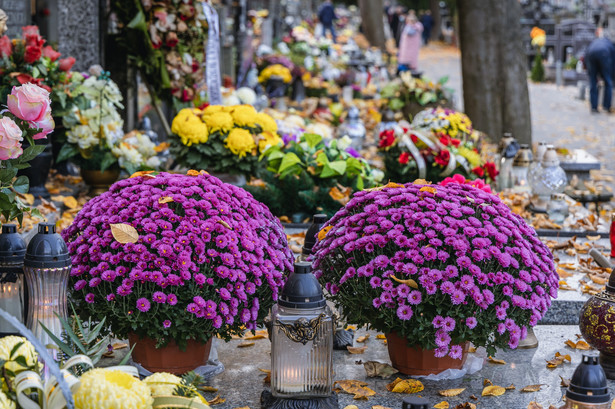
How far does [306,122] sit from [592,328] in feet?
24.4

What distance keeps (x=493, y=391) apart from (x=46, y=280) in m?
1.84

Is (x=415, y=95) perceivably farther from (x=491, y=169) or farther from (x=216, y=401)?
(x=216, y=401)

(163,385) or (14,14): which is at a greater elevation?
(14,14)

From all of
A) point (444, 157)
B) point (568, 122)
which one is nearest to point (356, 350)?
point (444, 157)

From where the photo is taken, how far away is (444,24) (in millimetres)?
57844

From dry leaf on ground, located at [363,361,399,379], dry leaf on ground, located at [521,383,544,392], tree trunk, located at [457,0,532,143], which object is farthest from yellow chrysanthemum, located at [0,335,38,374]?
tree trunk, located at [457,0,532,143]

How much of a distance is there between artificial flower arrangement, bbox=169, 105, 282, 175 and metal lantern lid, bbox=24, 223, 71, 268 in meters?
3.68

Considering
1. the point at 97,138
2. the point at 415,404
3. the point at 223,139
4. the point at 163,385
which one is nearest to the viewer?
the point at 163,385

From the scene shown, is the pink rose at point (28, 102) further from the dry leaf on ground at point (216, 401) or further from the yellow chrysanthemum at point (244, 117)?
the yellow chrysanthemum at point (244, 117)

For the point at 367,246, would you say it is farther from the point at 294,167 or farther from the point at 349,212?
the point at 294,167

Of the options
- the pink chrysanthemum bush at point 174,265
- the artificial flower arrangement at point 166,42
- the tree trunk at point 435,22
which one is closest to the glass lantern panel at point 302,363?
the pink chrysanthemum bush at point 174,265

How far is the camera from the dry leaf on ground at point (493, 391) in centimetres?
372

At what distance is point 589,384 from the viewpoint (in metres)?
2.84

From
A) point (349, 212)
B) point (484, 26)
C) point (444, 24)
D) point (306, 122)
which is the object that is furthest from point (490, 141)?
point (444, 24)
